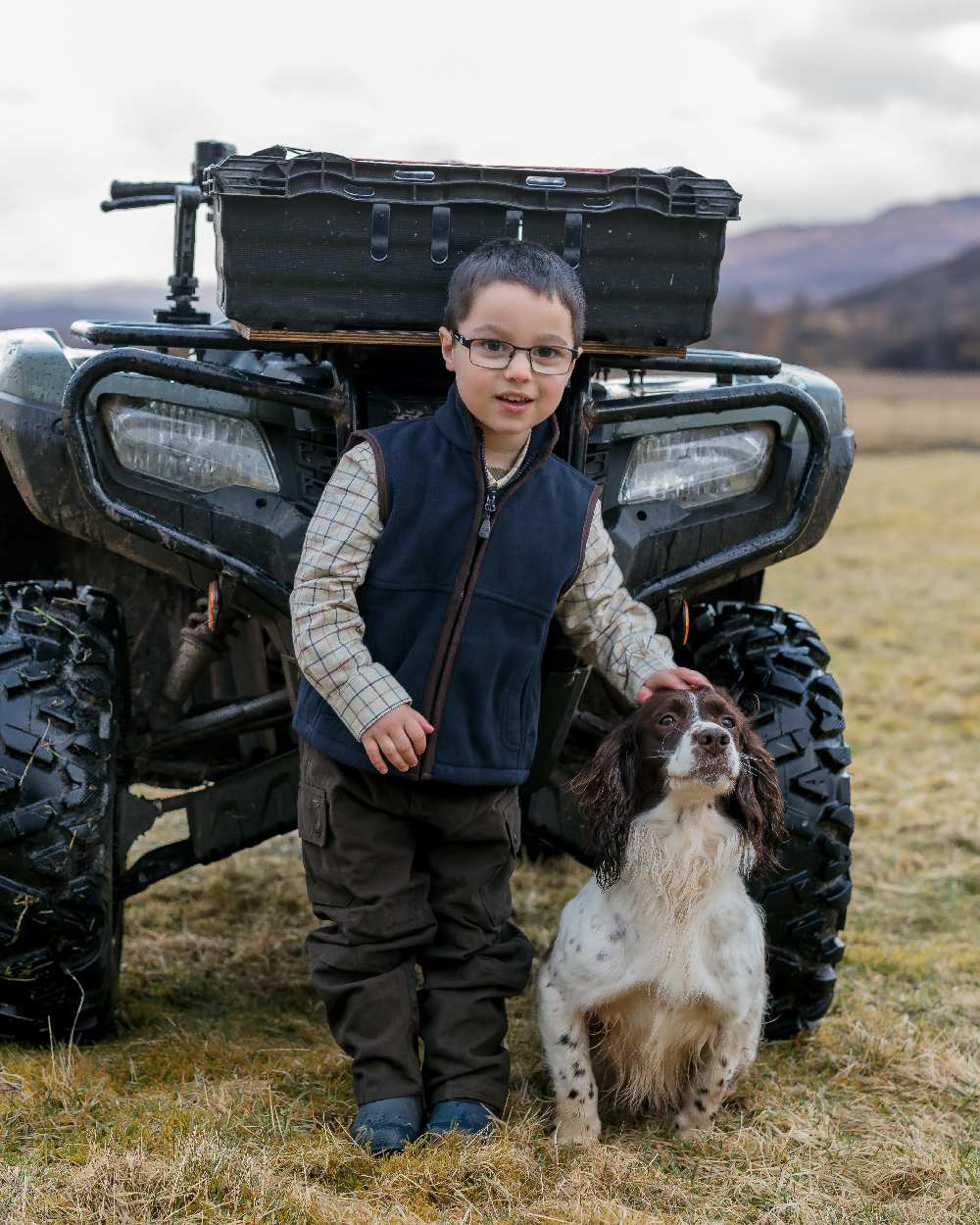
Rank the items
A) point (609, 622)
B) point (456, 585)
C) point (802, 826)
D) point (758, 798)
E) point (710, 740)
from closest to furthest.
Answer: point (710, 740)
point (456, 585)
point (758, 798)
point (609, 622)
point (802, 826)

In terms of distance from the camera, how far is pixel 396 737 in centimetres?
281

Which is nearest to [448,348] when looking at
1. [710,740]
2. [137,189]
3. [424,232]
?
[424,232]

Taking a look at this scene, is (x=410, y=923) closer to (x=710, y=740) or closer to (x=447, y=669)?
(x=447, y=669)

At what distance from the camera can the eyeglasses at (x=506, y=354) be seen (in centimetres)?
284

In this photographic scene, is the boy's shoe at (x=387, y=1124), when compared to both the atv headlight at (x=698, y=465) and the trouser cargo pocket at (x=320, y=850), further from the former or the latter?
the atv headlight at (x=698, y=465)

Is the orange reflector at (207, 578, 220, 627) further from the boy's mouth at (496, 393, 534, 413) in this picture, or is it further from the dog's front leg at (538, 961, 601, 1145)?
the dog's front leg at (538, 961, 601, 1145)

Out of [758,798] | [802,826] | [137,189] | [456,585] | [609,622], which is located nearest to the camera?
[456,585]

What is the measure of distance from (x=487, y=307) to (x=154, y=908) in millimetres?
2575

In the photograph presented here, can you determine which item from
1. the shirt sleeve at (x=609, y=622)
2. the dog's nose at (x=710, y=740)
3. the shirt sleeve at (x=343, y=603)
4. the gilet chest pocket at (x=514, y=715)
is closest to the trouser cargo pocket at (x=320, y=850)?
the shirt sleeve at (x=343, y=603)

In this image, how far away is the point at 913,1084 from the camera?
3.38 meters

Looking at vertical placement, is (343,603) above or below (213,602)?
above

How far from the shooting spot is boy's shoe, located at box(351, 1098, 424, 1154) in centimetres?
290

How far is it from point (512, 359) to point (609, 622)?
58cm

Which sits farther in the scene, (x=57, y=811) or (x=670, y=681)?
(x=57, y=811)
